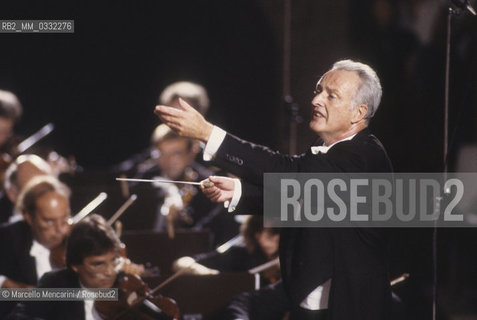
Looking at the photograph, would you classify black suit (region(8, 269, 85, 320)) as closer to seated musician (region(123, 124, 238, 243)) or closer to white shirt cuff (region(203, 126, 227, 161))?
white shirt cuff (region(203, 126, 227, 161))

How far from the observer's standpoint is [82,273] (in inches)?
118

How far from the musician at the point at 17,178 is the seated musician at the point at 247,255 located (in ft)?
3.48

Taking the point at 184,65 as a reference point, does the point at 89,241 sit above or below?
below

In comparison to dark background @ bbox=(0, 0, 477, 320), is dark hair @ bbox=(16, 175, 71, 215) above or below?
below

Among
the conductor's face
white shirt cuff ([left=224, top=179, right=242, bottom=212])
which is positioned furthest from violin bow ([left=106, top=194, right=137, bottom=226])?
the conductor's face

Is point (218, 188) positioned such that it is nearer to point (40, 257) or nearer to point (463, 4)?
point (463, 4)

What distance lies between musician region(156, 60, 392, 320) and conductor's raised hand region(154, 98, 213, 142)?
19cm

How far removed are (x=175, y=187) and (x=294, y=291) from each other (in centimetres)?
234

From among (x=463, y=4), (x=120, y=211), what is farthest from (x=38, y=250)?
(x=463, y=4)

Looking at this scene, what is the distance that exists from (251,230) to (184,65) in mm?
2816

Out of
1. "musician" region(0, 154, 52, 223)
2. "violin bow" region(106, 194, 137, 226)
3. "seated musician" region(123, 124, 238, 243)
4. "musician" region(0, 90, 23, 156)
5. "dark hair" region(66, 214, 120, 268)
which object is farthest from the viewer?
"musician" region(0, 90, 23, 156)

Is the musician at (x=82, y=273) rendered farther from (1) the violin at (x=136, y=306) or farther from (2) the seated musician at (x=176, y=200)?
(2) the seated musician at (x=176, y=200)

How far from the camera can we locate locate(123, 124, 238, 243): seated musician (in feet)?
13.9

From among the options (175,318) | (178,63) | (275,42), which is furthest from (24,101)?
(175,318)
